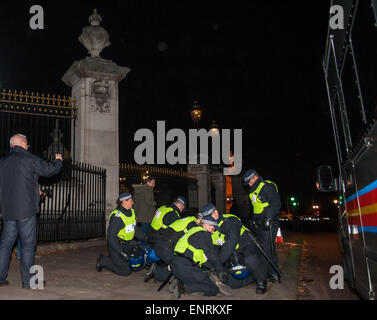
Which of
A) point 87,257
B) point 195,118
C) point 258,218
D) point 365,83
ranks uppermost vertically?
point 195,118

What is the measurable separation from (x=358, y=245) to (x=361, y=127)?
3.76 ft

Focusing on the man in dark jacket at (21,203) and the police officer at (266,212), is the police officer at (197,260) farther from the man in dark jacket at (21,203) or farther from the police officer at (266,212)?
the man in dark jacket at (21,203)

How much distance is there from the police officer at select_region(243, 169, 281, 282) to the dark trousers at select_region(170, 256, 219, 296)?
141cm

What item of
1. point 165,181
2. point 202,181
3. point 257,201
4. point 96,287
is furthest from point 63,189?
point 202,181

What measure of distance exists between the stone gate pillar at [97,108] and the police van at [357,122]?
26.2 feet

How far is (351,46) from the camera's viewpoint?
10.3 ft

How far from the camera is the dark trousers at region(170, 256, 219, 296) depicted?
181 inches

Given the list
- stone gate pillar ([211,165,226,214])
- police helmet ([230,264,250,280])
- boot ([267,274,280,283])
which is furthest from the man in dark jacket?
stone gate pillar ([211,165,226,214])

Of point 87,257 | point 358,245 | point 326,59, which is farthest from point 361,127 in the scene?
point 87,257

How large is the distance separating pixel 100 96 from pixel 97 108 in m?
0.40

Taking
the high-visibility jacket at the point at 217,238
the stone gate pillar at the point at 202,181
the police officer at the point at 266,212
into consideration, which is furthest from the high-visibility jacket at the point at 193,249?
the stone gate pillar at the point at 202,181

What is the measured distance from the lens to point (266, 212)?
5715 millimetres
